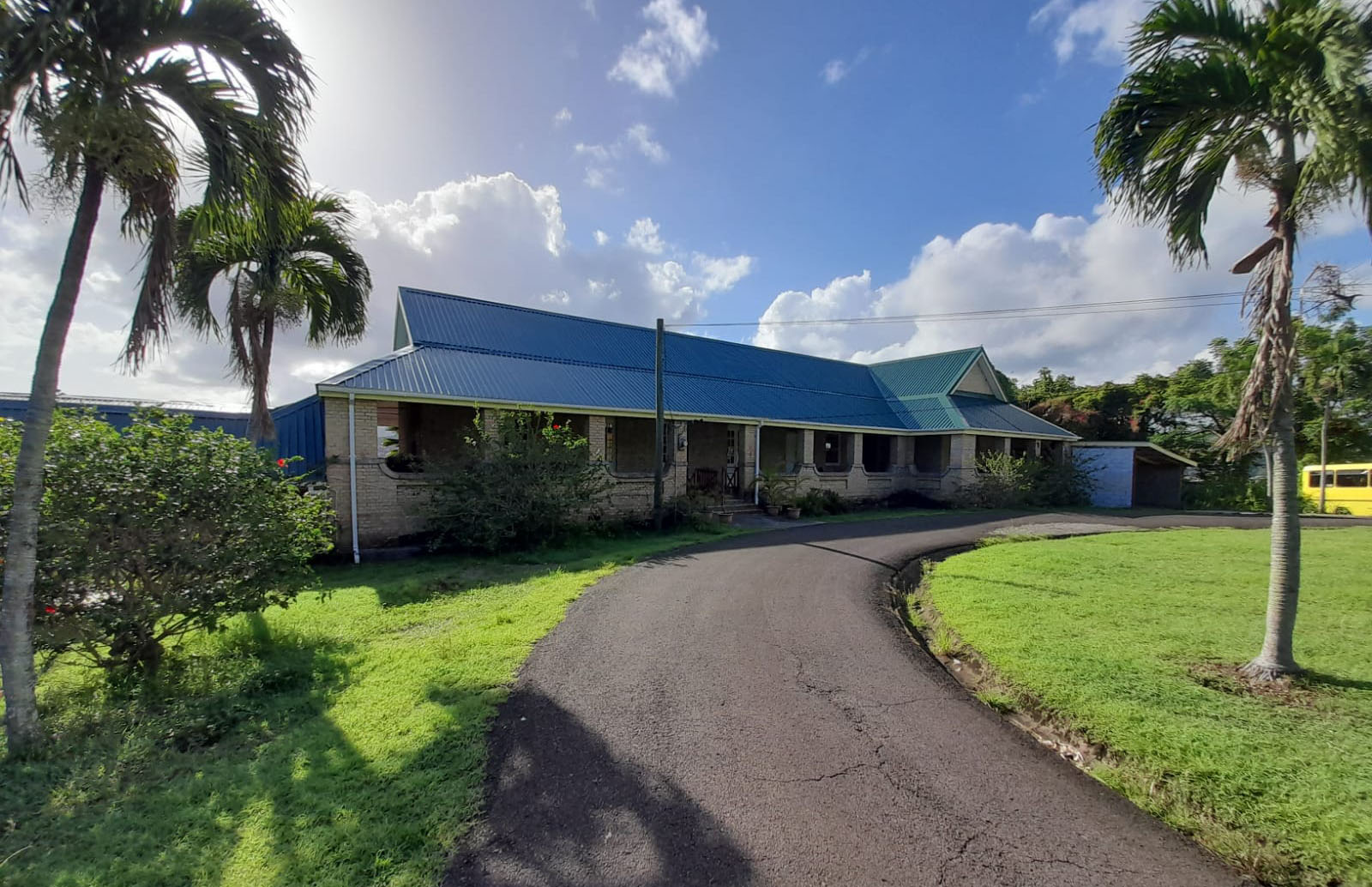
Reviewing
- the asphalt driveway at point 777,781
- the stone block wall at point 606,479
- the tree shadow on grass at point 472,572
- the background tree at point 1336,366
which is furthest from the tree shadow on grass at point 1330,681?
the background tree at point 1336,366

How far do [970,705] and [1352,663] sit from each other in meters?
3.72

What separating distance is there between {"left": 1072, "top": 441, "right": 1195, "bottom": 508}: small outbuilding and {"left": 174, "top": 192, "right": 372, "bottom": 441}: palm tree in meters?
27.4

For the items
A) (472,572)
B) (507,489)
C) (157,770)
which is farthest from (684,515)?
(157,770)

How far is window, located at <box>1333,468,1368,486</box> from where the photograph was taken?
19656 mm

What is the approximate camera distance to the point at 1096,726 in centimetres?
360

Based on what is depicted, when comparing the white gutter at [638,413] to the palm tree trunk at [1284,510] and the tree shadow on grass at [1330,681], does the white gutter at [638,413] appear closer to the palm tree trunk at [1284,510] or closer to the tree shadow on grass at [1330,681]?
the palm tree trunk at [1284,510]

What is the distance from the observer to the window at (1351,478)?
19.7 metres

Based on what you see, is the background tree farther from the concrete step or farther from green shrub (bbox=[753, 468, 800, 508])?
the concrete step

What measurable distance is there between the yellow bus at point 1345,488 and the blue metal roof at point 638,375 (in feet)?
30.7

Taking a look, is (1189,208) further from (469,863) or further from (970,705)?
(469,863)

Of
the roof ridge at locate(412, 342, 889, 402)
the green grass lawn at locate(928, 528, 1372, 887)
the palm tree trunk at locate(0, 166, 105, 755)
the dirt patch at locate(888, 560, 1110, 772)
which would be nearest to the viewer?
the green grass lawn at locate(928, 528, 1372, 887)

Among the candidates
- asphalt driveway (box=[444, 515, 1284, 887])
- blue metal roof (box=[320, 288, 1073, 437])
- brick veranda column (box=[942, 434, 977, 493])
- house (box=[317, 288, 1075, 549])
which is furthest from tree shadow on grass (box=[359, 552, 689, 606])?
brick veranda column (box=[942, 434, 977, 493])

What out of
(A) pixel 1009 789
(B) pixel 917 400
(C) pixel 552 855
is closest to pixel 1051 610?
(A) pixel 1009 789

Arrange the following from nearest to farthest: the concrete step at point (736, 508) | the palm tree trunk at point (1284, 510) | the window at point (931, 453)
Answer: the palm tree trunk at point (1284, 510) → the concrete step at point (736, 508) → the window at point (931, 453)
